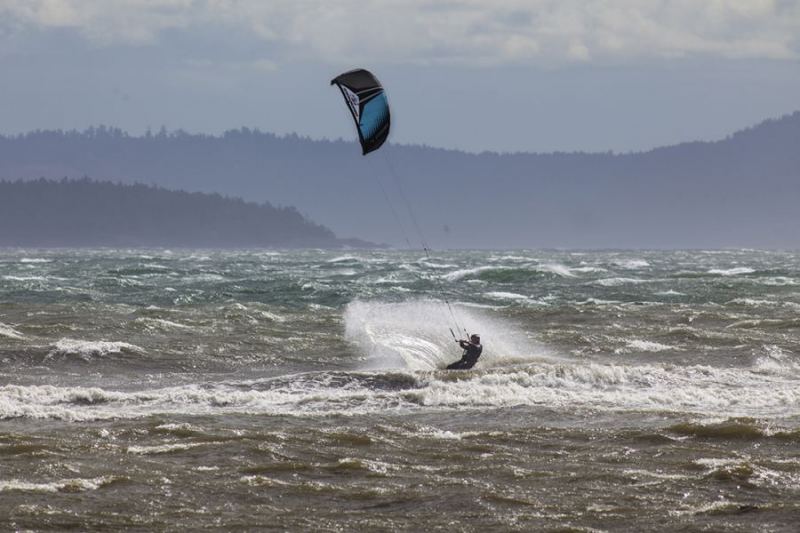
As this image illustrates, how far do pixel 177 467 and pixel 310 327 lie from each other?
1781 cm

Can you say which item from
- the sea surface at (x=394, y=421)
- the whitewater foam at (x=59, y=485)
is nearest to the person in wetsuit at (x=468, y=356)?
the sea surface at (x=394, y=421)

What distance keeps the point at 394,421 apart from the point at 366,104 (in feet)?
23.3

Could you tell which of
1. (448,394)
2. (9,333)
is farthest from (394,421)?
(9,333)

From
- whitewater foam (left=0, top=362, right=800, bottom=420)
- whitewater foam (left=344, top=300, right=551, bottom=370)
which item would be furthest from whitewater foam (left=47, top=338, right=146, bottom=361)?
whitewater foam (left=344, top=300, right=551, bottom=370)

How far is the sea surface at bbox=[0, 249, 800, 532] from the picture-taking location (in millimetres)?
12023

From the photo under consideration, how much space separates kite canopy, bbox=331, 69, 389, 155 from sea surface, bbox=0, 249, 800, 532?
4057mm

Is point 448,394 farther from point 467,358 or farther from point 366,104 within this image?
point 366,104

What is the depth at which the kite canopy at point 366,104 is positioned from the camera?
863 inches

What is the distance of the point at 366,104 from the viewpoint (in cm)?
2208

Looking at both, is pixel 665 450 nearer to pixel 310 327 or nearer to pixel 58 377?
Result: pixel 58 377

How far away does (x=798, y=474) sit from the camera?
1348 cm

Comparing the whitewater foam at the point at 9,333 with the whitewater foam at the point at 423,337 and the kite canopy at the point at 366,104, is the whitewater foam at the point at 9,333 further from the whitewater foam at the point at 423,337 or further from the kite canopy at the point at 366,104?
the kite canopy at the point at 366,104

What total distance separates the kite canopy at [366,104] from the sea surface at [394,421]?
13.3ft

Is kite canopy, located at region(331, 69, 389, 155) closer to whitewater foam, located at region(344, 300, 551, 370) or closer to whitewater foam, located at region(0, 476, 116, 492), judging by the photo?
whitewater foam, located at region(344, 300, 551, 370)
